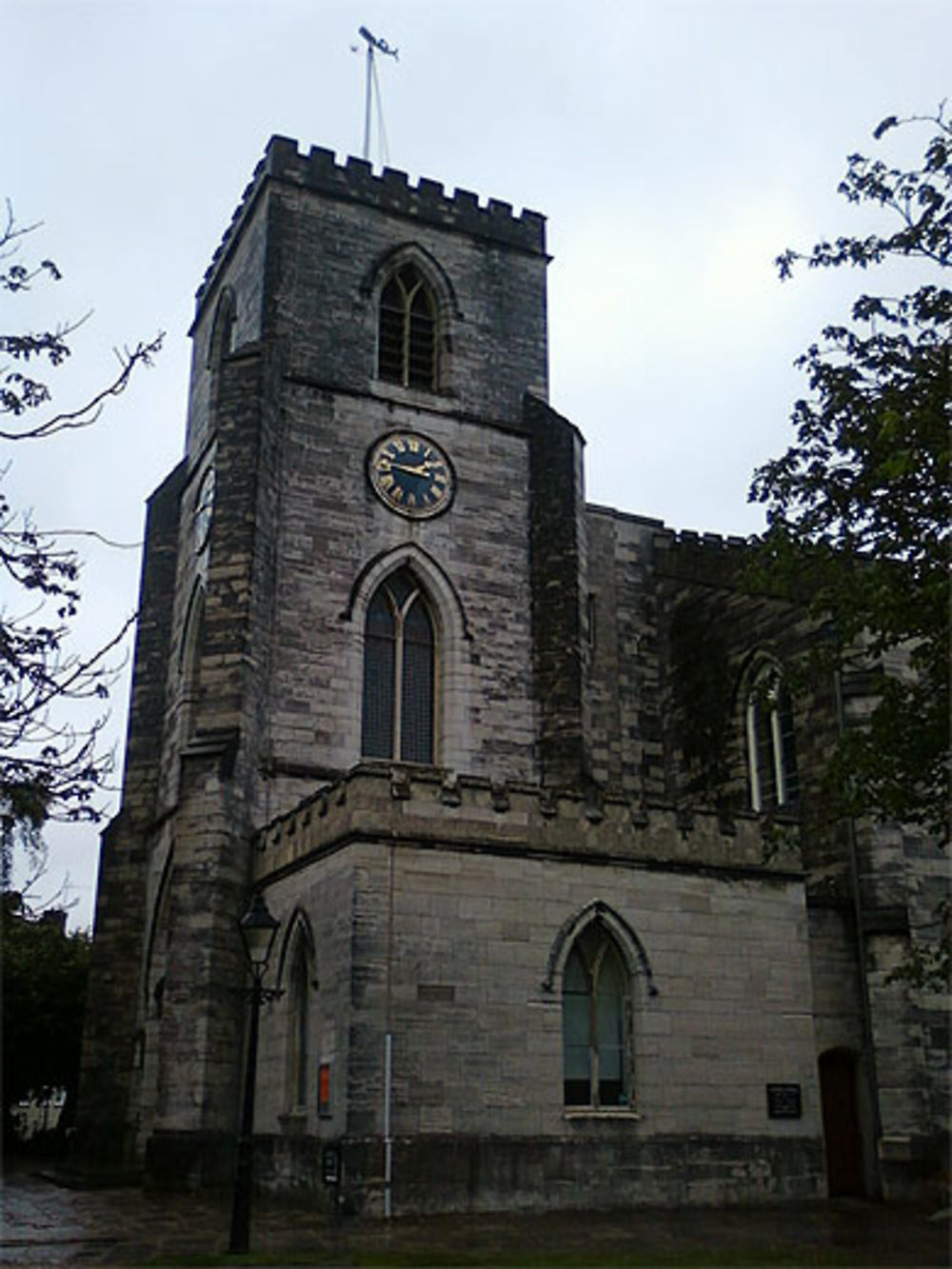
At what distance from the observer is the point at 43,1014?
31781mm

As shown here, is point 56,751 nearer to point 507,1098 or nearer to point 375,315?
point 507,1098

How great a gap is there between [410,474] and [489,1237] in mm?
15143

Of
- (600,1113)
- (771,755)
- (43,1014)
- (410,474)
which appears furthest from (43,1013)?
(600,1113)

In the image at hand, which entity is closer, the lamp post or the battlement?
the lamp post

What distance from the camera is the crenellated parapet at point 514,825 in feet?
53.8

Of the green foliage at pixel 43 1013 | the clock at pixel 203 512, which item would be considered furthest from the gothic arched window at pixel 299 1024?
the green foliage at pixel 43 1013

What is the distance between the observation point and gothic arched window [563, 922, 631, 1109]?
653 inches

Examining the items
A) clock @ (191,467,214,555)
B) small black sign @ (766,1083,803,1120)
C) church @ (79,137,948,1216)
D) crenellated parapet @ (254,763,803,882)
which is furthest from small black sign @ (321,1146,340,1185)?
clock @ (191,467,214,555)

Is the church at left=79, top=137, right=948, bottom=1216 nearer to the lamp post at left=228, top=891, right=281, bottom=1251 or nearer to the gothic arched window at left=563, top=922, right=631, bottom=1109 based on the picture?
the gothic arched window at left=563, top=922, right=631, bottom=1109

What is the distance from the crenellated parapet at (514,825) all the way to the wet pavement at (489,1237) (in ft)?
13.7

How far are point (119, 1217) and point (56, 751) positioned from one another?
8.71 meters

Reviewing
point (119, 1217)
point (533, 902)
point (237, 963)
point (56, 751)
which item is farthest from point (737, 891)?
point (56, 751)

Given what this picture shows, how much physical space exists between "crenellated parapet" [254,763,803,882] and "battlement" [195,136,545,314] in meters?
14.3

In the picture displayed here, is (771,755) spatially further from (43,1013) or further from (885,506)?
(43,1013)
